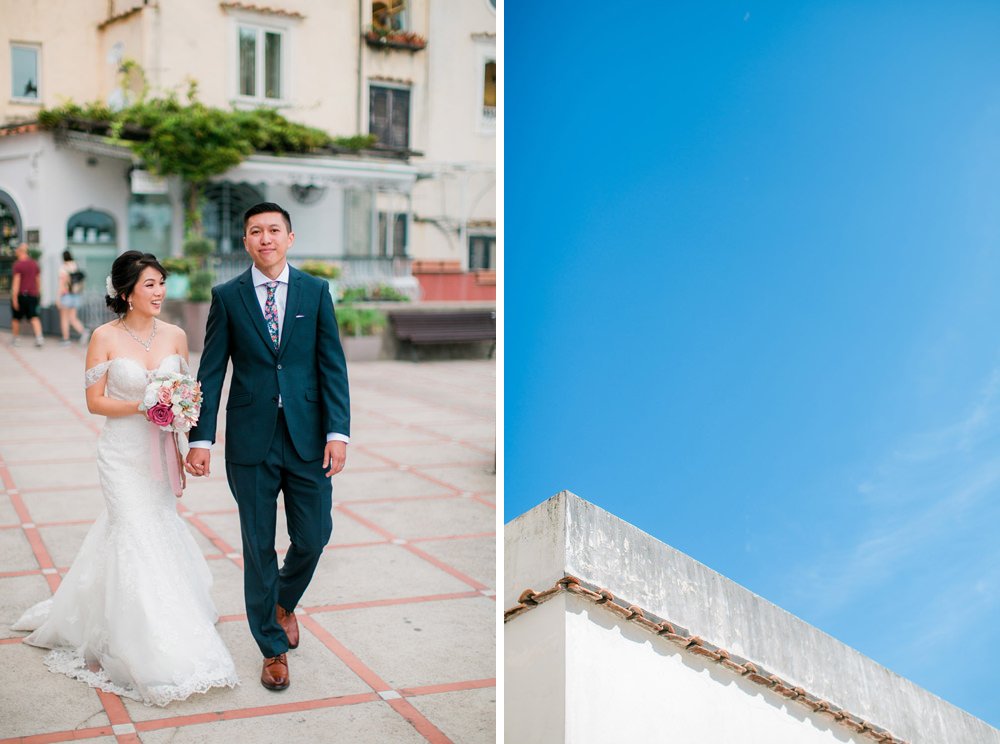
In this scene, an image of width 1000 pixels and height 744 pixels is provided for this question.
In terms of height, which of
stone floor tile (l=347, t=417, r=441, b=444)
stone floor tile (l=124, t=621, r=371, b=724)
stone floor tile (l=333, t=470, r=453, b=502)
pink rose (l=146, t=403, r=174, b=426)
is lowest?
stone floor tile (l=124, t=621, r=371, b=724)

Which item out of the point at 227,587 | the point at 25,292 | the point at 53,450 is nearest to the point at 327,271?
the point at 25,292

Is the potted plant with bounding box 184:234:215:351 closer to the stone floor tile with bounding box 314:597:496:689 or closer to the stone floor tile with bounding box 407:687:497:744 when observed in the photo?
the stone floor tile with bounding box 314:597:496:689

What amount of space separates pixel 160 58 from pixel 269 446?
7.33 feet

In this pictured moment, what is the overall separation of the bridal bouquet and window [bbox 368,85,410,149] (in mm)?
2204

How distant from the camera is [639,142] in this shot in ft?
11.6

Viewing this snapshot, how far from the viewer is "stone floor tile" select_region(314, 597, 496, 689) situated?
3.37 metres

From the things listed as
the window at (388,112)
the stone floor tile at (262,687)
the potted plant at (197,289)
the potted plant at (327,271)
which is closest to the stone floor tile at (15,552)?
the stone floor tile at (262,687)

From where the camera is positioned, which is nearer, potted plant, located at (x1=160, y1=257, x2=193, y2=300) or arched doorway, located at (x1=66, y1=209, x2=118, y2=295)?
arched doorway, located at (x1=66, y1=209, x2=118, y2=295)

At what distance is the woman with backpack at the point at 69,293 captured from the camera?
359 inches

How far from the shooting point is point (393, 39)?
438 cm

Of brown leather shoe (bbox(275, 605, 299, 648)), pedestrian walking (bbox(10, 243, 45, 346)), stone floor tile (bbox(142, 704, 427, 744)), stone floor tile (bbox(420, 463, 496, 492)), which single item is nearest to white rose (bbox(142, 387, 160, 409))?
brown leather shoe (bbox(275, 605, 299, 648))

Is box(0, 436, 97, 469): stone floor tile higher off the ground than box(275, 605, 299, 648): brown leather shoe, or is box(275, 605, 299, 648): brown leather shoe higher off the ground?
box(0, 436, 97, 469): stone floor tile

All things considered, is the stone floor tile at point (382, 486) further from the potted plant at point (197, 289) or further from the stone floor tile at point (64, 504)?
the potted plant at point (197, 289)

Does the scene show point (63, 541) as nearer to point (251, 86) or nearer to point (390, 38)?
point (390, 38)
